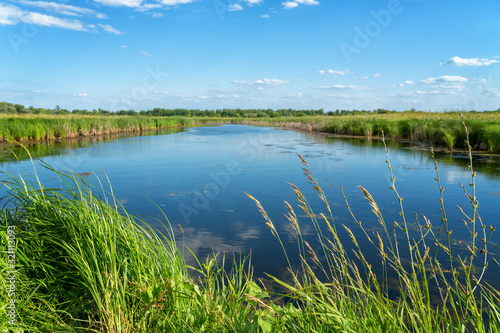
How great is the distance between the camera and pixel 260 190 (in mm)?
8453

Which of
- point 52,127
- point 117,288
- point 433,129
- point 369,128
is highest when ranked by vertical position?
point 369,128

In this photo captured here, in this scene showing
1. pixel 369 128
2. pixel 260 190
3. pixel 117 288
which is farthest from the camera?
pixel 369 128

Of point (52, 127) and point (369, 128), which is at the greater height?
point (369, 128)

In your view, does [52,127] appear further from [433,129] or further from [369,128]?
[433,129]

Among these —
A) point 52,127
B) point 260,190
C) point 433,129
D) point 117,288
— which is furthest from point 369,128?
point 117,288

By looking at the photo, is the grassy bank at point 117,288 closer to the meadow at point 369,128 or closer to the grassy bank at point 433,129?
the meadow at point 369,128

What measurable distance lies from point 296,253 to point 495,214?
465 centimetres

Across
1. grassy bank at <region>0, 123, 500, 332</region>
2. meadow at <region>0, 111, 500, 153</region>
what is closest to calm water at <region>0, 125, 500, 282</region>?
grassy bank at <region>0, 123, 500, 332</region>

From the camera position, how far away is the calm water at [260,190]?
5465 millimetres

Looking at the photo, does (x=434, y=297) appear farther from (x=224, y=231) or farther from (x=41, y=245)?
(x=41, y=245)

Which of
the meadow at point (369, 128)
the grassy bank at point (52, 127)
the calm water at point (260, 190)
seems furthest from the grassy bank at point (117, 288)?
the grassy bank at point (52, 127)

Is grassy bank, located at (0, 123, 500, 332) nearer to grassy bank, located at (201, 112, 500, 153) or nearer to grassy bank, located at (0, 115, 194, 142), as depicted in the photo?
grassy bank, located at (201, 112, 500, 153)

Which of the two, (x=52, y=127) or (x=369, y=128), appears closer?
(x=52, y=127)

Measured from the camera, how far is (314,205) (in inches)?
287
